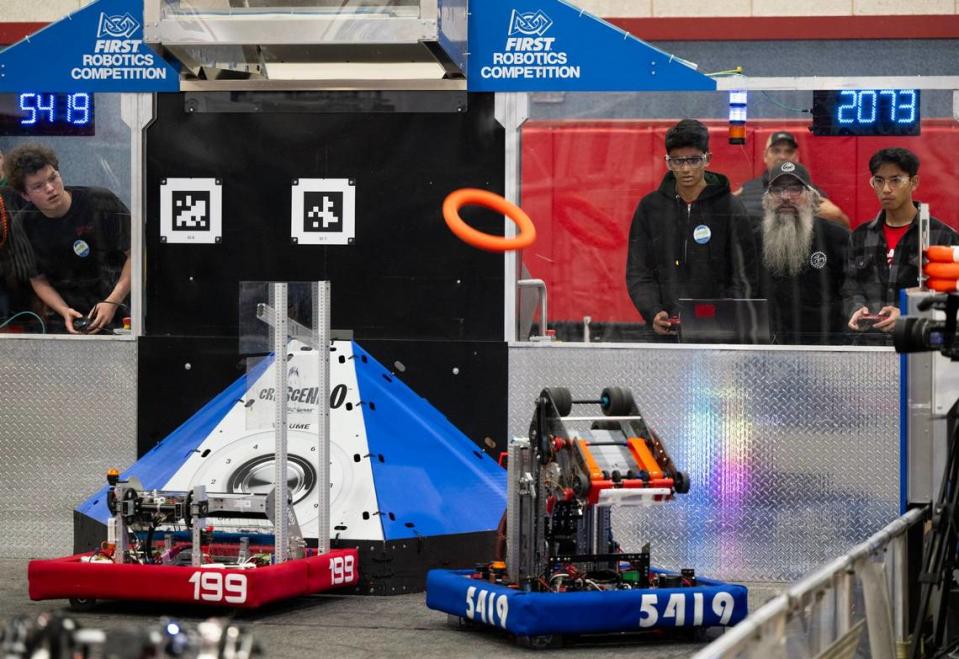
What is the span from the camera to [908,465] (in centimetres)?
763

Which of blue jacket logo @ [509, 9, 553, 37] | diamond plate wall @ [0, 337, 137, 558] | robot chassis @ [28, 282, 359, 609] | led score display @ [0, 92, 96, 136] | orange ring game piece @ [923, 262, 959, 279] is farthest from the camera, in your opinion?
led score display @ [0, 92, 96, 136]

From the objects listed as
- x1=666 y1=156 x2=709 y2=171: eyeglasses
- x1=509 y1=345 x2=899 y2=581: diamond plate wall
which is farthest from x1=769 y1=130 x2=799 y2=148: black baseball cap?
x1=509 y1=345 x2=899 y2=581: diamond plate wall

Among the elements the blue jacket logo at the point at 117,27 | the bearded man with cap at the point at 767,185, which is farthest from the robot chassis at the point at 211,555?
the blue jacket logo at the point at 117,27

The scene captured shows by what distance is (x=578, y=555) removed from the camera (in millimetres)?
8086

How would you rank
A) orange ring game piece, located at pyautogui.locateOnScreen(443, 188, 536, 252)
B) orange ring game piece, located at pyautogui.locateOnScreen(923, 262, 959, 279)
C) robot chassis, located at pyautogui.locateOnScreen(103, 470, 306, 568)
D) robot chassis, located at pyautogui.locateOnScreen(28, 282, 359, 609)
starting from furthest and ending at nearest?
1. orange ring game piece, located at pyautogui.locateOnScreen(443, 188, 536, 252)
2. robot chassis, located at pyautogui.locateOnScreen(103, 470, 306, 568)
3. robot chassis, located at pyautogui.locateOnScreen(28, 282, 359, 609)
4. orange ring game piece, located at pyautogui.locateOnScreen(923, 262, 959, 279)

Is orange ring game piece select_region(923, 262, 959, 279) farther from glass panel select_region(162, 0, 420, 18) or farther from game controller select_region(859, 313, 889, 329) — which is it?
glass panel select_region(162, 0, 420, 18)

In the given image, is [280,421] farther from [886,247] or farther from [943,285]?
[886,247]

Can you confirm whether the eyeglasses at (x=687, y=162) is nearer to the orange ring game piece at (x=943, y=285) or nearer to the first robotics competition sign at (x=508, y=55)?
the first robotics competition sign at (x=508, y=55)

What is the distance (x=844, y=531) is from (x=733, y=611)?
2.61m

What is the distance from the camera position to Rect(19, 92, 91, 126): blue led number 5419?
11.0 m

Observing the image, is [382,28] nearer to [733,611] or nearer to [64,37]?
[64,37]

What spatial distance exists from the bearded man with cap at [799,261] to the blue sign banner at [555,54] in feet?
2.77

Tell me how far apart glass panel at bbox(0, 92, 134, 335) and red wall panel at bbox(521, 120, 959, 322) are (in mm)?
2664

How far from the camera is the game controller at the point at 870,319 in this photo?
1032 centimetres
